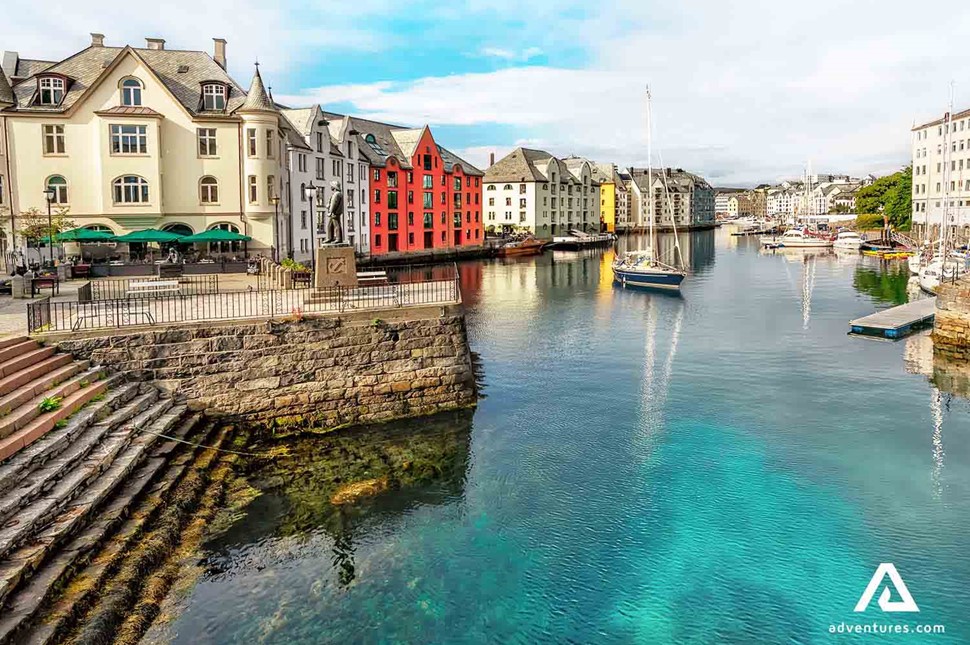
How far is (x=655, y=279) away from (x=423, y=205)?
38.0 metres

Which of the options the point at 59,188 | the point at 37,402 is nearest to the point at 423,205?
the point at 59,188

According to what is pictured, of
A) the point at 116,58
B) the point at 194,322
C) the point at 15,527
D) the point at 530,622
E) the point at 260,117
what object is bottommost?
the point at 530,622

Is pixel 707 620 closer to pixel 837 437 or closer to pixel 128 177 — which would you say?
pixel 837 437

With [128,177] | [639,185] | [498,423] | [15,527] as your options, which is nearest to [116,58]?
[128,177]

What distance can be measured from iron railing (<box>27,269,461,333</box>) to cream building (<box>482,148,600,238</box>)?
97534 mm

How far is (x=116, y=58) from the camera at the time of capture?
4141cm

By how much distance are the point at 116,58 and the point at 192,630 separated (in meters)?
39.5

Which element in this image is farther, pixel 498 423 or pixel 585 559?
pixel 498 423

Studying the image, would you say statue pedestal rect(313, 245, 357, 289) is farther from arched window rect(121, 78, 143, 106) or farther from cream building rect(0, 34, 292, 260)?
arched window rect(121, 78, 143, 106)

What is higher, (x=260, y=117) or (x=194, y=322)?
(x=260, y=117)

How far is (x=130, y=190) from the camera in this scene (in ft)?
139

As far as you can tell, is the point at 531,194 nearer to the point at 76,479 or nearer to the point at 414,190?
the point at 414,190

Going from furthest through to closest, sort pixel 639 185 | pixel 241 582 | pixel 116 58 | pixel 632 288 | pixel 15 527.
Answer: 1. pixel 639 185
2. pixel 632 288
3. pixel 116 58
4. pixel 241 582
5. pixel 15 527

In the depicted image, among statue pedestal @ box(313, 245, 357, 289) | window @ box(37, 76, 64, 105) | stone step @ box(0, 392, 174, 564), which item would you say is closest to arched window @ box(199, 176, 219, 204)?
window @ box(37, 76, 64, 105)
